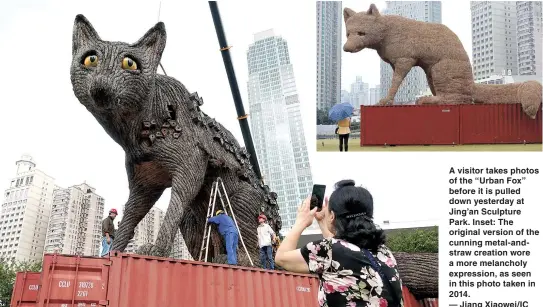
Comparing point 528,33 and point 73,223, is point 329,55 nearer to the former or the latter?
point 528,33

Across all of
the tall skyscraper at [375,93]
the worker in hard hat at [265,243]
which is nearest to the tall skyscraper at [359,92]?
the tall skyscraper at [375,93]

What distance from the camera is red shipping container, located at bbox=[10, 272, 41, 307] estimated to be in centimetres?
648

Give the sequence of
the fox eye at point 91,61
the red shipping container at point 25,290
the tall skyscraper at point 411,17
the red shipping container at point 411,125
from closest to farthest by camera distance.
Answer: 1. the red shipping container at point 25,290
2. the fox eye at point 91,61
3. the red shipping container at point 411,125
4. the tall skyscraper at point 411,17

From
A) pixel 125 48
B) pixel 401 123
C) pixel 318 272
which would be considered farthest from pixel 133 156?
pixel 401 123

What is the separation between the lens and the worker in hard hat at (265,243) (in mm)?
9086

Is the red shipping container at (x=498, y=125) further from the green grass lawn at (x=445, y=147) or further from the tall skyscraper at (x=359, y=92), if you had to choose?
the tall skyscraper at (x=359, y=92)

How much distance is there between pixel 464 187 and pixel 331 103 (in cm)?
851

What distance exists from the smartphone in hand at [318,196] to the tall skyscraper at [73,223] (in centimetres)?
3222

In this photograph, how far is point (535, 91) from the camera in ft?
52.0

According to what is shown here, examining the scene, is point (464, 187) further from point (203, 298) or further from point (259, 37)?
point (259, 37)

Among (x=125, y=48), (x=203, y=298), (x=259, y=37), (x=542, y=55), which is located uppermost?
(x=259, y=37)

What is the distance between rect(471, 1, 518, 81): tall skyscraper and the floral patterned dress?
1671 cm

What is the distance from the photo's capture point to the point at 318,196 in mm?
2926

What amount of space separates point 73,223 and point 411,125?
962 inches
